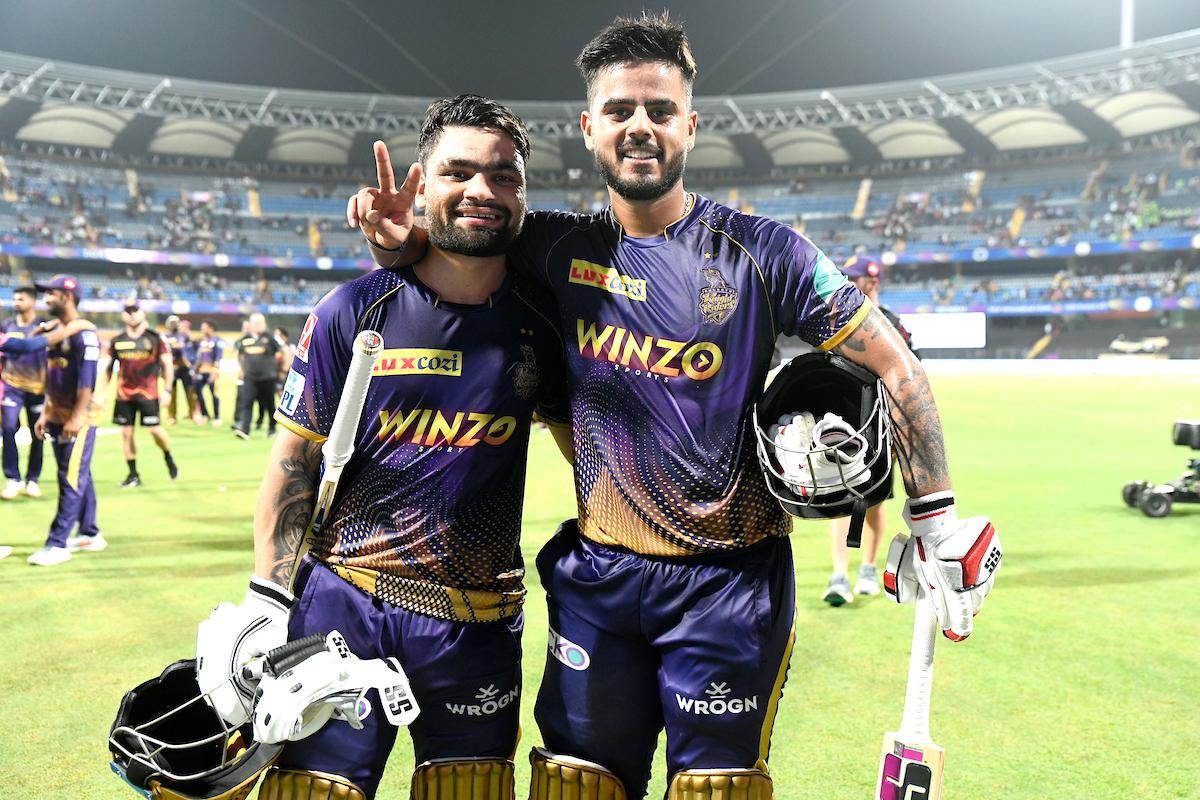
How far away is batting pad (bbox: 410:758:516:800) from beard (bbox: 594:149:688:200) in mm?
1693

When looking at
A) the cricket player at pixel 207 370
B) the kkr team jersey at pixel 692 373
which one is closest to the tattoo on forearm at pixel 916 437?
the kkr team jersey at pixel 692 373

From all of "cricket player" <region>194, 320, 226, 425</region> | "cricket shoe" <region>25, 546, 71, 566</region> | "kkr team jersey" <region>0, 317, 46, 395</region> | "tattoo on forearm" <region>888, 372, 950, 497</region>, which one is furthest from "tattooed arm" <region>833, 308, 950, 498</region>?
"cricket player" <region>194, 320, 226, 425</region>

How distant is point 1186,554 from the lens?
8.30m

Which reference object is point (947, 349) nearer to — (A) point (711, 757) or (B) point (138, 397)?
(B) point (138, 397)

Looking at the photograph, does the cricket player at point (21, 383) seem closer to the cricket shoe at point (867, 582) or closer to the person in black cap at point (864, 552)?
the person in black cap at point (864, 552)

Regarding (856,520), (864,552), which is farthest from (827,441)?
(864,552)

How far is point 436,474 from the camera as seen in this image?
8.80ft

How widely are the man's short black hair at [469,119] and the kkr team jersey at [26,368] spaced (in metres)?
9.61

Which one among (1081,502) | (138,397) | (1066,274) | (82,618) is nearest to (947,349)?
(1066,274)

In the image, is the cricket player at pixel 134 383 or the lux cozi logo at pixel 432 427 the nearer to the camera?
the lux cozi logo at pixel 432 427

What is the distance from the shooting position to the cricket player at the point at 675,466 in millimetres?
2518

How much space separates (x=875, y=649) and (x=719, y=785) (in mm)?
3561

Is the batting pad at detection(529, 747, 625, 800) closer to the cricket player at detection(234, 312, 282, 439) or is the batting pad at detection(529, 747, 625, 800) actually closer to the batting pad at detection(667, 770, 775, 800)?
the batting pad at detection(667, 770, 775, 800)

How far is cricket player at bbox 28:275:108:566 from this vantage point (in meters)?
8.20
